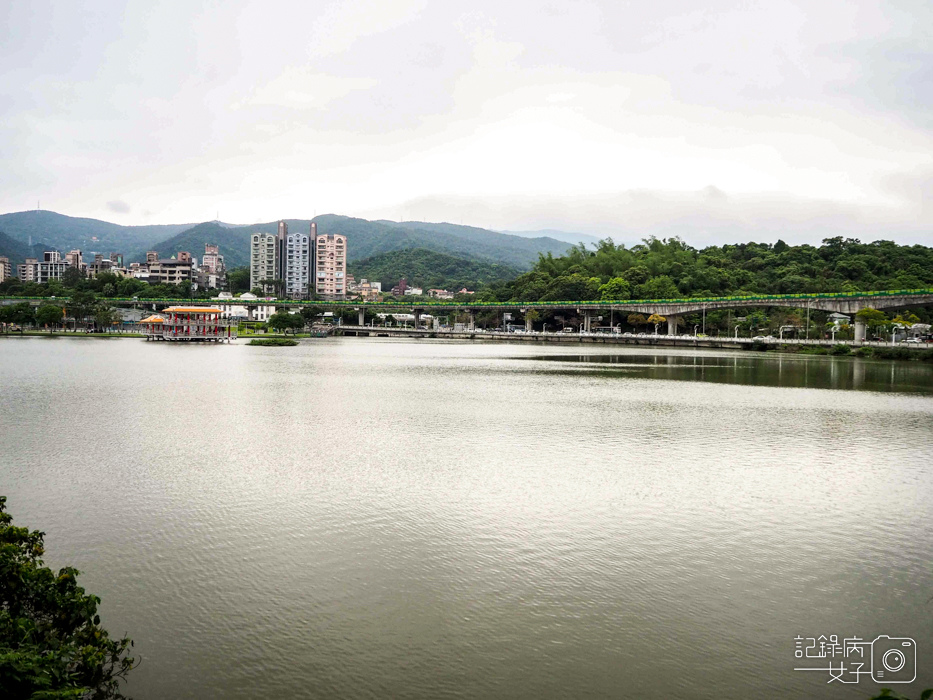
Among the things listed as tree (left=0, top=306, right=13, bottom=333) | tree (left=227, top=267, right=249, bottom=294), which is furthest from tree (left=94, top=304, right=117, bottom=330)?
tree (left=227, top=267, right=249, bottom=294)

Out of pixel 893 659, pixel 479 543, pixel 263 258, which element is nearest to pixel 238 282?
pixel 263 258

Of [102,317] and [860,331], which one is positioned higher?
[102,317]

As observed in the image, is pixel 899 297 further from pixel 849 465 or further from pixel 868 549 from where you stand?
pixel 868 549

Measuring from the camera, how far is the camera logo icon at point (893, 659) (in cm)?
534

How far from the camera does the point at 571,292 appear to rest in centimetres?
8688

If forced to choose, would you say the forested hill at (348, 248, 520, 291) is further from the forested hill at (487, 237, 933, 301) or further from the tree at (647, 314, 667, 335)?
the tree at (647, 314, 667, 335)

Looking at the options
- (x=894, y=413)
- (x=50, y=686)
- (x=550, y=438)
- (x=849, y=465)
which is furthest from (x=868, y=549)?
(x=894, y=413)

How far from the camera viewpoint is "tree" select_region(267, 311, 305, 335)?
8169cm

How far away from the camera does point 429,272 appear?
611 feet

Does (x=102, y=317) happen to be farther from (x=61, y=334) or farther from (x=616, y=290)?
(x=616, y=290)

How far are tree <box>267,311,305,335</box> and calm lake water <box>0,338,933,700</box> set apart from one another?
214ft

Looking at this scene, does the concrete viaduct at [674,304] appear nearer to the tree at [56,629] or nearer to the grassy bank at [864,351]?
the grassy bank at [864,351]

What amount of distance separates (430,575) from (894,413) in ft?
55.1

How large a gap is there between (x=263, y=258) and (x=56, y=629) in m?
135
